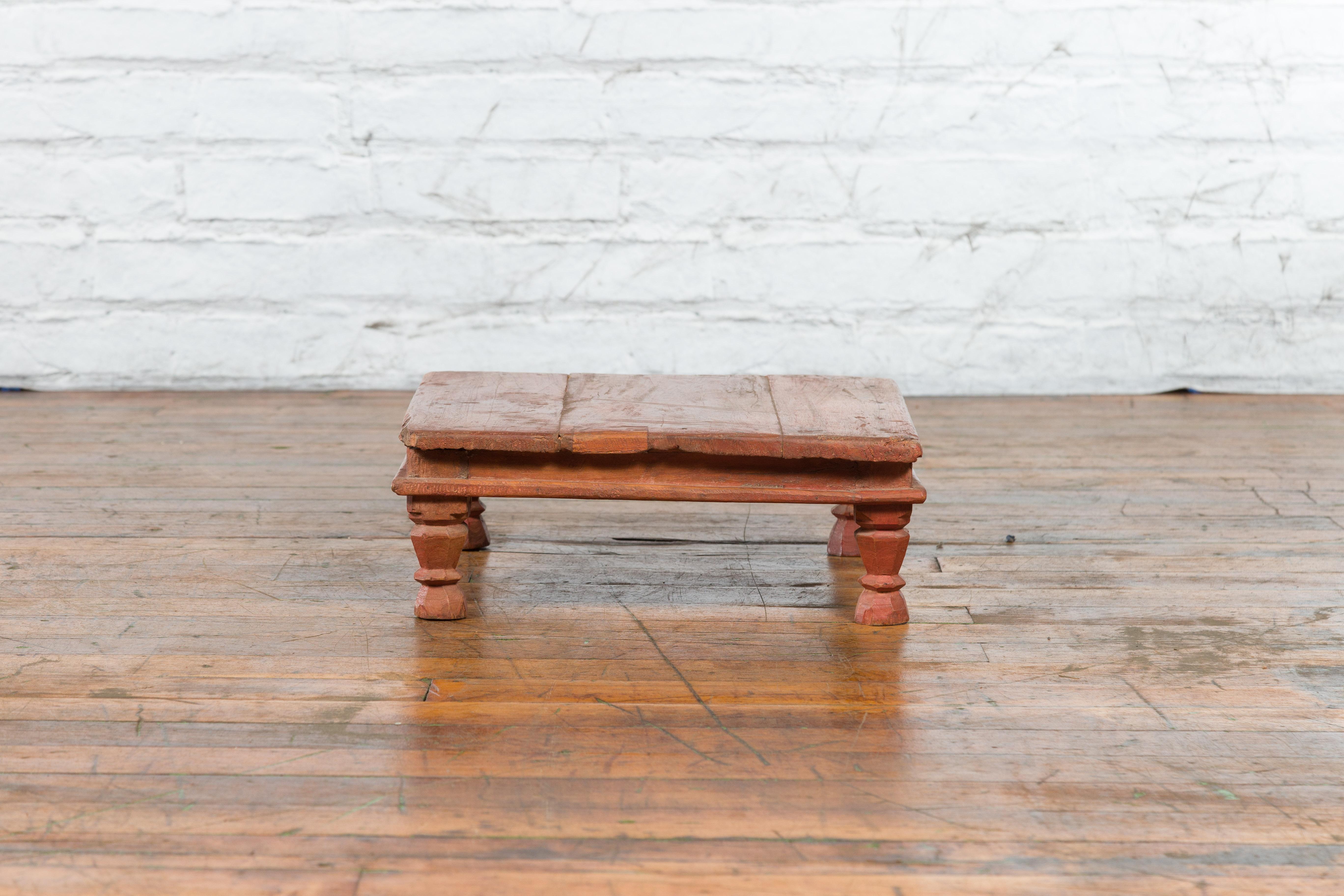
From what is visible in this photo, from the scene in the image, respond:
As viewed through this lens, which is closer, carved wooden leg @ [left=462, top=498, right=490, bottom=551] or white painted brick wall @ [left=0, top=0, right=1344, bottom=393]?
carved wooden leg @ [left=462, top=498, right=490, bottom=551]

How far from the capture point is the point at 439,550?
2016 mm

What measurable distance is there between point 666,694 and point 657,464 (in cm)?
37

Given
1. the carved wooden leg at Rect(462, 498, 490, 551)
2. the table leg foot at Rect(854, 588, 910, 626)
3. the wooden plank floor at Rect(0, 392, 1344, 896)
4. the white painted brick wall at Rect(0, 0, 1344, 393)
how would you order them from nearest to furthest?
the wooden plank floor at Rect(0, 392, 1344, 896)
the table leg foot at Rect(854, 588, 910, 626)
the carved wooden leg at Rect(462, 498, 490, 551)
the white painted brick wall at Rect(0, 0, 1344, 393)

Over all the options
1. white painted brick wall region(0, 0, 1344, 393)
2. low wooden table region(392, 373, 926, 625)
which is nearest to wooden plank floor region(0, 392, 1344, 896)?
low wooden table region(392, 373, 926, 625)

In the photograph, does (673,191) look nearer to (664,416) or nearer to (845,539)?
(845,539)

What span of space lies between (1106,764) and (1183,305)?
2.55 meters

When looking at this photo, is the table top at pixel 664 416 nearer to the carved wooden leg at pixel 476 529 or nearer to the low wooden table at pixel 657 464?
the low wooden table at pixel 657 464

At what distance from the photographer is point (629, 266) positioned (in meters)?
3.77

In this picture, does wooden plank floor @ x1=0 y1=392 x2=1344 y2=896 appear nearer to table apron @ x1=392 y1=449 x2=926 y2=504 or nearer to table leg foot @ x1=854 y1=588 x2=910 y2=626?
table leg foot @ x1=854 y1=588 x2=910 y2=626

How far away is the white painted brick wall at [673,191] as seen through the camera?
3658 millimetres

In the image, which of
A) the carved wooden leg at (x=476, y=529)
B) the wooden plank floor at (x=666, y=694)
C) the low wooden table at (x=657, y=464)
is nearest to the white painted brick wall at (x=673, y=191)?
the wooden plank floor at (x=666, y=694)

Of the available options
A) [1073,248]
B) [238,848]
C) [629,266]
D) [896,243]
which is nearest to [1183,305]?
[1073,248]

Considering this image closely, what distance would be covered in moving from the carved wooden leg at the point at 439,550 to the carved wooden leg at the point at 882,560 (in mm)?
619

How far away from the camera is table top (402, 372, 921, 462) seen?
1.94m
